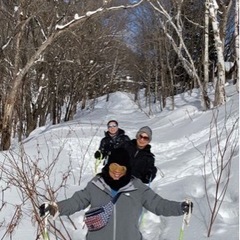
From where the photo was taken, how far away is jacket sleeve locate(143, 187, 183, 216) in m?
3.28

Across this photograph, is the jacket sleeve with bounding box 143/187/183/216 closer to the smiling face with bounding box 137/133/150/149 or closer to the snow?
the snow

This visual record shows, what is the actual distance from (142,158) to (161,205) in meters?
2.38

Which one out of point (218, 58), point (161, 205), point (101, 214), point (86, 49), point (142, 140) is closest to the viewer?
point (101, 214)

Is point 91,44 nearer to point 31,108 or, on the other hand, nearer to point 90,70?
point 90,70

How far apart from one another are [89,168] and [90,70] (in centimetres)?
1474

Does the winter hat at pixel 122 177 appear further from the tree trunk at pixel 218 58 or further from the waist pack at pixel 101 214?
the tree trunk at pixel 218 58

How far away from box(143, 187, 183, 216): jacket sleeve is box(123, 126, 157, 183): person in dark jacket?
2253mm

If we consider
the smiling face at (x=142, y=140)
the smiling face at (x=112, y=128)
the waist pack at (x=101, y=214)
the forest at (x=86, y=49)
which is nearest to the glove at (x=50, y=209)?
the waist pack at (x=101, y=214)

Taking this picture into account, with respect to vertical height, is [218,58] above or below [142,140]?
above

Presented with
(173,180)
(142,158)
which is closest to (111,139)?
(173,180)

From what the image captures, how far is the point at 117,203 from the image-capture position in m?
3.19

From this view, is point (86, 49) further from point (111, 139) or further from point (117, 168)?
point (117, 168)

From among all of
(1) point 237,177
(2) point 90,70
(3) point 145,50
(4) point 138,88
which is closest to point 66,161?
(1) point 237,177

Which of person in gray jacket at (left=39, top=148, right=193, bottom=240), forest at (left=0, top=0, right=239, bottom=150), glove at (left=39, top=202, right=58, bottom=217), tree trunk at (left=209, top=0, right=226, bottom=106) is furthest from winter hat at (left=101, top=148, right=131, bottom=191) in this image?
tree trunk at (left=209, top=0, right=226, bottom=106)
